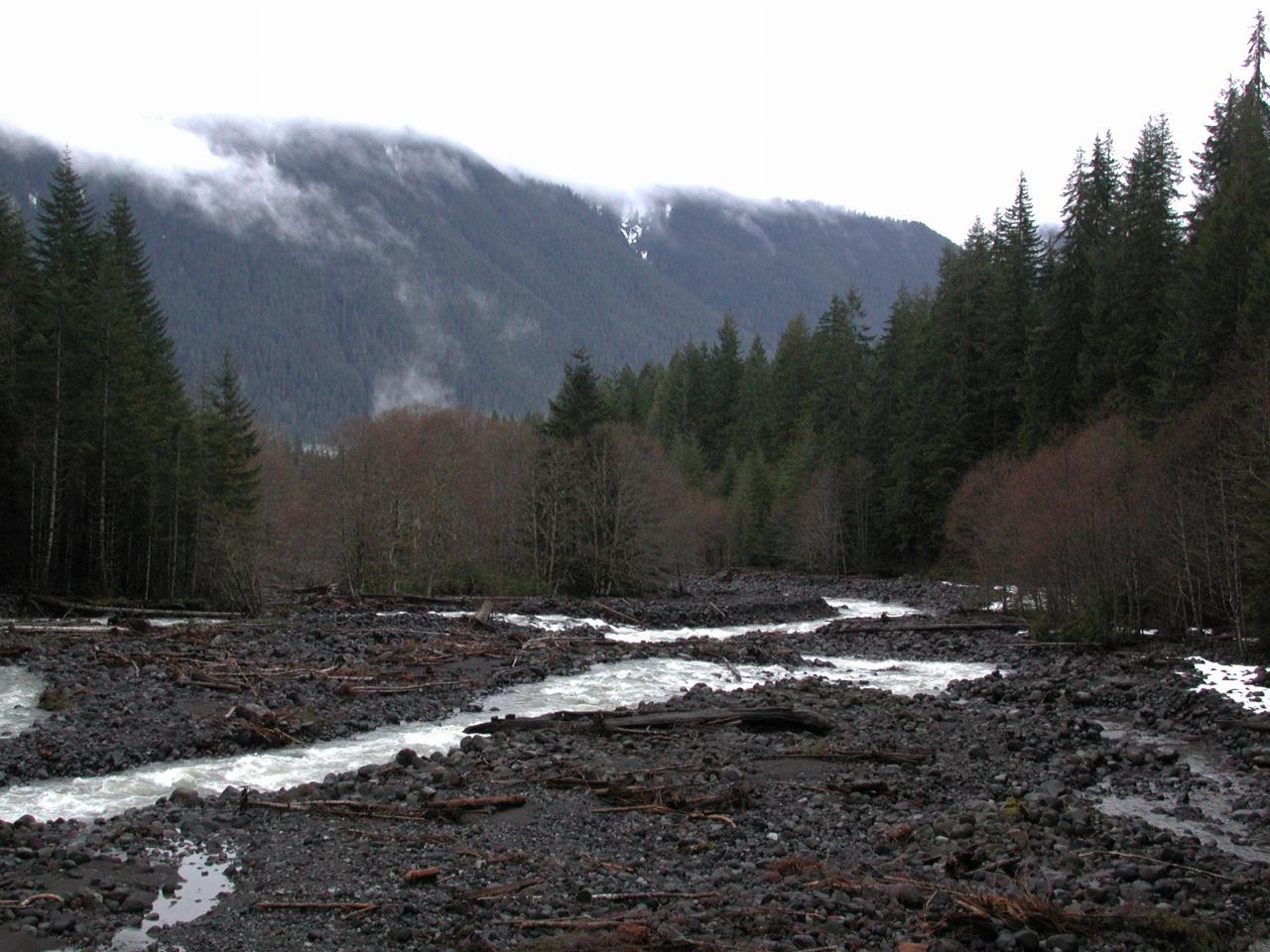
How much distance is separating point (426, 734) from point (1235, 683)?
17.2m

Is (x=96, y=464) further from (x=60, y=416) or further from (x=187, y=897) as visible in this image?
(x=187, y=897)

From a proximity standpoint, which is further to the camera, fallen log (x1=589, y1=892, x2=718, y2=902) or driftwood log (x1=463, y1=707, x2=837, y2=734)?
driftwood log (x1=463, y1=707, x2=837, y2=734)

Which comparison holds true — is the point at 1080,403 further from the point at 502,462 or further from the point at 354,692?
the point at 354,692

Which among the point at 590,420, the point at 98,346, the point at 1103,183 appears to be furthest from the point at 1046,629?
the point at 1103,183

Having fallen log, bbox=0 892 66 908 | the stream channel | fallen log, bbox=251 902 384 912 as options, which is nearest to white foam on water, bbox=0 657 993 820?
the stream channel

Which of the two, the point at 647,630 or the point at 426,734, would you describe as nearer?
the point at 426,734

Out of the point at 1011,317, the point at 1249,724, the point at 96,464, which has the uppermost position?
the point at 1011,317

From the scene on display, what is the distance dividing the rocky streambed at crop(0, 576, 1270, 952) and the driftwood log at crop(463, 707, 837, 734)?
0.39 feet

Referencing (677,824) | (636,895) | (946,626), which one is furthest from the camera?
(946,626)

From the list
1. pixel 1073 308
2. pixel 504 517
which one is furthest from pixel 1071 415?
pixel 504 517

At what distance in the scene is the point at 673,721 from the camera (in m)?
16.9

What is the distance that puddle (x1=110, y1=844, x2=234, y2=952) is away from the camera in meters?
8.21

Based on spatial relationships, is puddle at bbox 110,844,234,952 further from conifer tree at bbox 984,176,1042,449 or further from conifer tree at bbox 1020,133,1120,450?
conifer tree at bbox 984,176,1042,449

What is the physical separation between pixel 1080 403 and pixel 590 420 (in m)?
27.6
